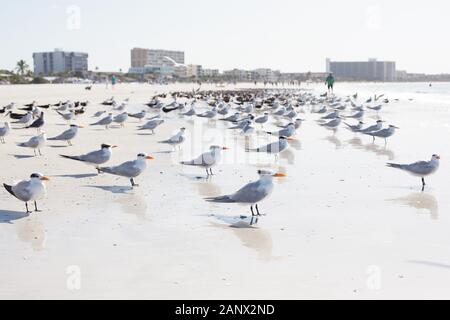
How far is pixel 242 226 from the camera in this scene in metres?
6.82

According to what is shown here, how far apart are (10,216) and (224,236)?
2984 millimetres

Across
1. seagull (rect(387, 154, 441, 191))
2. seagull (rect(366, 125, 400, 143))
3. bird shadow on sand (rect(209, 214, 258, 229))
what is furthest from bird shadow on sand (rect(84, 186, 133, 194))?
seagull (rect(366, 125, 400, 143))

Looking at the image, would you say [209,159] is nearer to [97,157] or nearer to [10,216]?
[97,157]

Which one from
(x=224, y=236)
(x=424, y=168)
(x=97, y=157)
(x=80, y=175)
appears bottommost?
(x=224, y=236)

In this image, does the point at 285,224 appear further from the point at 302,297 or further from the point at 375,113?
the point at 375,113

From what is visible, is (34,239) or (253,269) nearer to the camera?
(253,269)

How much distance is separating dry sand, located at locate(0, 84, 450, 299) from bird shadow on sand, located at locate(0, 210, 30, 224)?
0.04m

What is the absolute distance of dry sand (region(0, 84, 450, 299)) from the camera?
189 inches

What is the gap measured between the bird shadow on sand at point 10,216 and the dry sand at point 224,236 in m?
0.04

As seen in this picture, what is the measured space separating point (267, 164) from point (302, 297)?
7332 mm

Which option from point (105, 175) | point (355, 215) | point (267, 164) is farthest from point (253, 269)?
point (267, 164)

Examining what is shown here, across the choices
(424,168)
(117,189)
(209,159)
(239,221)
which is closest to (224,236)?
(239,221)

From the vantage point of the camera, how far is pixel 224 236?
635 centimetres

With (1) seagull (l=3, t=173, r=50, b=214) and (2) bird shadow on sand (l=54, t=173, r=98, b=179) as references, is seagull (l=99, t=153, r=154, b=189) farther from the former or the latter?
(1) seagull (l=3, t=173, r=50, b=214)
